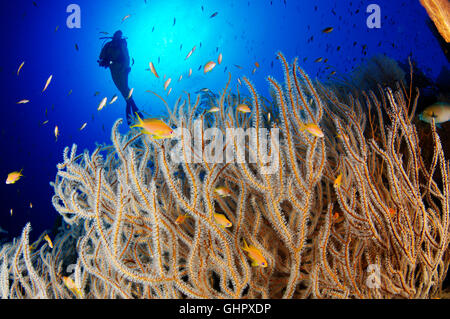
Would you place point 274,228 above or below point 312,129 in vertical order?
below

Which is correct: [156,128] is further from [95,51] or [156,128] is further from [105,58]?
[95,51]

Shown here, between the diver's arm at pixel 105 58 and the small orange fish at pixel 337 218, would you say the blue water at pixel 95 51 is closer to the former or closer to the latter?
the diver's arm at pixel 105 58

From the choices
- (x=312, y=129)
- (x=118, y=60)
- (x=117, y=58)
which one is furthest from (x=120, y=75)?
(x=312, y=129)

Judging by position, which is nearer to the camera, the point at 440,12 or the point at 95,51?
the point at 440,12

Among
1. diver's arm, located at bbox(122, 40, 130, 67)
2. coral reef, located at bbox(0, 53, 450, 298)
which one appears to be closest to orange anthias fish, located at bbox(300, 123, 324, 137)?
coral reef, located at bbox(0, 53, 450, 298)

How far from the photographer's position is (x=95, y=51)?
3972 cm

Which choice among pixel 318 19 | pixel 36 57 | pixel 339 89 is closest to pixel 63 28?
pixel 36 57

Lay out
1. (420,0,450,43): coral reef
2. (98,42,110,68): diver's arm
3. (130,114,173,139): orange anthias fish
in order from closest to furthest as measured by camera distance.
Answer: (130,114,173,139): orange anthias fish → (420,0,450,43): coral reef → (98,42,110,68): diver's arm

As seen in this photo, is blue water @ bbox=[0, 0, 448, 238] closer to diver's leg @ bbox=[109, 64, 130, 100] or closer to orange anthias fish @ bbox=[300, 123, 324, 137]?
diver's leg @ bbox=[109, 64, 130, 100]

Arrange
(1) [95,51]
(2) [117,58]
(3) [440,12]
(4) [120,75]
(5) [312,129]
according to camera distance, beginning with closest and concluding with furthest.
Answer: (5) [312,129], (3) [440,12], (2) [117,58], (4) [120,75], (1) [95,51]

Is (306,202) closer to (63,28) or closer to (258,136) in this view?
(258,136)

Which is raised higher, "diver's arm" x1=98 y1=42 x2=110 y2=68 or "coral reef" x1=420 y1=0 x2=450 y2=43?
"diver's arm" x1=98 y1=42 x2=110 y2=68

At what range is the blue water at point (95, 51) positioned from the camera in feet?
94.1

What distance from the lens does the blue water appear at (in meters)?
28.7
